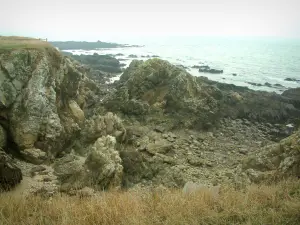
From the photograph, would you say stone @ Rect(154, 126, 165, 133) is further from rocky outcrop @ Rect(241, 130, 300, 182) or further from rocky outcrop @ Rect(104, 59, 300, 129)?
rocky outcrop @ Rect(241, 130, 300, 182)

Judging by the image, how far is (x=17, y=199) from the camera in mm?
5430

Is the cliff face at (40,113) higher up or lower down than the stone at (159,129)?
higher up

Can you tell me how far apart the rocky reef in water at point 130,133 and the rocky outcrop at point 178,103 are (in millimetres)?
80

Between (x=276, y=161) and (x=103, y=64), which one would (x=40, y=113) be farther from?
(x=103, y=64)

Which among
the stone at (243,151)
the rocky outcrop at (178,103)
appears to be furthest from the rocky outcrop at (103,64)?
the stone at (243,151)

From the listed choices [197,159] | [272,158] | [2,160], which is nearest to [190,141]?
[197,159]

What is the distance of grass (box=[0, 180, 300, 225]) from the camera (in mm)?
4258

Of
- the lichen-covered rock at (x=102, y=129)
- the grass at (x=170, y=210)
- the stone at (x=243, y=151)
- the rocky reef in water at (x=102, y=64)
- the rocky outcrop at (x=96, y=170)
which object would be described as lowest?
the stone at (x=243, y=151)

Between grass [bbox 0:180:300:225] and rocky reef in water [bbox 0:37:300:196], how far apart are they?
4.17m

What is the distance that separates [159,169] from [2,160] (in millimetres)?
6632

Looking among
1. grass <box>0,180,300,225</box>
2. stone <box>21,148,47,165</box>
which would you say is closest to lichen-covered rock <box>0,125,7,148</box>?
stone <box>21,148,47,165</box>

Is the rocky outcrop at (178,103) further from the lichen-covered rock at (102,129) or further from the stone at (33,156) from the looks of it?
the stone at (33,156)

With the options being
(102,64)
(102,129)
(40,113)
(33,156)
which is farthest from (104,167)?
(102,64)

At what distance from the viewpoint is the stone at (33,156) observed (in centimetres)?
1248
